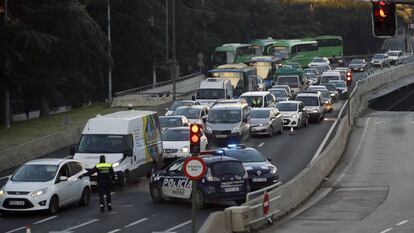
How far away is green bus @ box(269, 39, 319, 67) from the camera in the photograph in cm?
10281

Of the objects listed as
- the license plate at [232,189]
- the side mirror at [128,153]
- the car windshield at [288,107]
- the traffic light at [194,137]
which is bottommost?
the license plate at [232,189]

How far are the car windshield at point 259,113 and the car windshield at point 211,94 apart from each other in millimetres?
7248

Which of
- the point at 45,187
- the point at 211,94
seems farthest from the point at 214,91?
the point at 45,187

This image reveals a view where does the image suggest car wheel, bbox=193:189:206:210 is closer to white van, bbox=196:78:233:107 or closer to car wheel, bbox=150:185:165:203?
car wheel, bbox=150:185:165:203

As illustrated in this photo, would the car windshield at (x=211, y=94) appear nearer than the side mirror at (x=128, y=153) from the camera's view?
No

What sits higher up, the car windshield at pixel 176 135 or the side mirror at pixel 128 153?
the car windshield at pixel 176 135

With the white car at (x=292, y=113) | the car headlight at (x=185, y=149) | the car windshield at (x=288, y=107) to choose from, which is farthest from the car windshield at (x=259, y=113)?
the car headlight at (x=185, y=149)

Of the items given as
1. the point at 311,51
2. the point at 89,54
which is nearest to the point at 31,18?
the point at 89,54

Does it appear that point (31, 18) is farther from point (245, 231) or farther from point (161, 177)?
point (245, 231)

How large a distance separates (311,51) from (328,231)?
87.2 m

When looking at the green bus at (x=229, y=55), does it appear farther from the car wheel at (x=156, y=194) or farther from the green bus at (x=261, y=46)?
the car wheel at (x=156, y=194)

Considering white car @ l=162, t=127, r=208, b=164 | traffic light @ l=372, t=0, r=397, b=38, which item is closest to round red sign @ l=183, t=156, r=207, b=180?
traffic light @ l=372, t=0, r=397, b=38

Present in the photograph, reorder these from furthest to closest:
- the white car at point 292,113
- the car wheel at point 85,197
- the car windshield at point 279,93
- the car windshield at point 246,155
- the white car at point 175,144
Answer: the car windshield at point 279,93
the white car at point 292,113
the white car at point 175,144
the car windshield at point 246,155
the car wheel at point 85,197

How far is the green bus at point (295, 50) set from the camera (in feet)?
337
